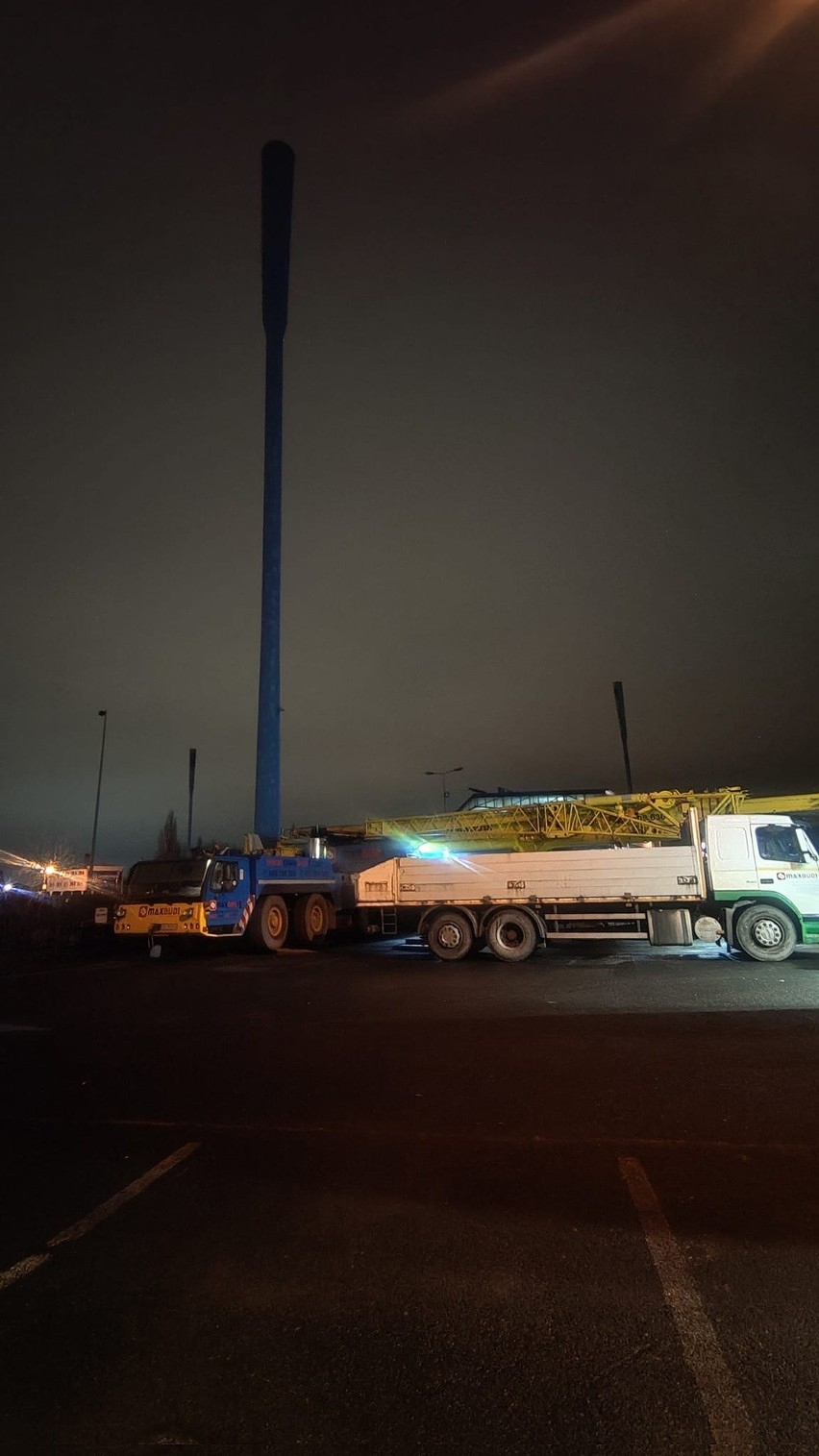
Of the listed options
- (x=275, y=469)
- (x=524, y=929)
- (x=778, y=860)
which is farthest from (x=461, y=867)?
(x=275, y=469)

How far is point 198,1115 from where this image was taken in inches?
248

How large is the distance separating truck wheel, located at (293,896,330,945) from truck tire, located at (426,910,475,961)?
5114 millimetres

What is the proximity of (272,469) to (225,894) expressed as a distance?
1178 inches

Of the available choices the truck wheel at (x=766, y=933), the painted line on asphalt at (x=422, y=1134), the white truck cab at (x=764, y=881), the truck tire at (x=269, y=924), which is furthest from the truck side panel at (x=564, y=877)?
the painted line on asphalt at (x=422, y=1134)

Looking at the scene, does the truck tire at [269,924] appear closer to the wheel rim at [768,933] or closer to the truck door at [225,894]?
the truck door at [225,894]

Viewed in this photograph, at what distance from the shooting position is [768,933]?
15.0 metres

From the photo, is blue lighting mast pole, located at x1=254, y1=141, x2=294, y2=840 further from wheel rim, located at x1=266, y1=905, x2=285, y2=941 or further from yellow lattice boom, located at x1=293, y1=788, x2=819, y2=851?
wheel rim, located at x1=266, y1=905, x2=285, y2=941

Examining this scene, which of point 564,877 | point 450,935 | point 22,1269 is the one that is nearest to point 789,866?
point 564,877

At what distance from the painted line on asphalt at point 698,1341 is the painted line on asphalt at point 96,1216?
2.94m

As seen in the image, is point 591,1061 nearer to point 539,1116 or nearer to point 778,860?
point 539,1116

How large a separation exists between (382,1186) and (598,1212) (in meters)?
1.28

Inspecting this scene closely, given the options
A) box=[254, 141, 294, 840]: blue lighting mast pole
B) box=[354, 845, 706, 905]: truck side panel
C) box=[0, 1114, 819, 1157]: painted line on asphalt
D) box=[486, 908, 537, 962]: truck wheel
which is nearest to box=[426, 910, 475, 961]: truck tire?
box=[354, 845, 706, 905]: truck side panel

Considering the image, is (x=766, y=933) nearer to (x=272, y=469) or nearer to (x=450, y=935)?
(x=450, y=935)

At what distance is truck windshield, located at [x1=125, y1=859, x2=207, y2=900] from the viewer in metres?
18.4
